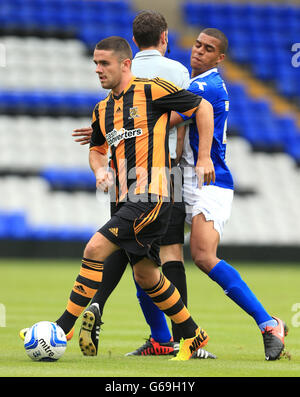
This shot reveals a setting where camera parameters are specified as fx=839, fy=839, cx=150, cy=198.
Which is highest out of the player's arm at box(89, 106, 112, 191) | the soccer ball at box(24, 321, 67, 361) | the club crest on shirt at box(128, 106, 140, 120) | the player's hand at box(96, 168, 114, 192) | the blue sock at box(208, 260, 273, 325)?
the club crest on shirt at box(128, 106, 140, 120)

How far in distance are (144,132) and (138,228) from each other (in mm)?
597

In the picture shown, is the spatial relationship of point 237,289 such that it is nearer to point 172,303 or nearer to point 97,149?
point 172,303

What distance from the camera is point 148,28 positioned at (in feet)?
Answer: 17.7

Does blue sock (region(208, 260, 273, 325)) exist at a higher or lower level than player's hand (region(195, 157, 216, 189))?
lower

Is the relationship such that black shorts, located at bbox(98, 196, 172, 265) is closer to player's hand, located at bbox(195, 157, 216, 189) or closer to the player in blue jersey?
player's hand, located at bbox(195, 157, 216, 189)

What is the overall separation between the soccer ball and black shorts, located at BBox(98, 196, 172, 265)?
0.62m

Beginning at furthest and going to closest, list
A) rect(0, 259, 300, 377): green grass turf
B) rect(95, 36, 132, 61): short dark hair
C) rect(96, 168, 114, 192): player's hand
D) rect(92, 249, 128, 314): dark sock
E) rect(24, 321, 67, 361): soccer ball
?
1. rect(92, 249, 128, 314): dark sock
2. rect(95, 36, 132, 61): short dark hair
3. rect(96, 168, 114, 192): player's hand
4. rect(24, 321, 67, 361): soccer ball
5. rect(0, 259, 300, 377): green grass turf

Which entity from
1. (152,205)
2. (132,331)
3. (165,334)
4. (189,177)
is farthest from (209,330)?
(152,205)

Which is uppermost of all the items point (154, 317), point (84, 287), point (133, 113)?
point (133, 113)

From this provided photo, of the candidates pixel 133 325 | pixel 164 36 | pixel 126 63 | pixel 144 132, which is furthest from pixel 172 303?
pixel 133 325

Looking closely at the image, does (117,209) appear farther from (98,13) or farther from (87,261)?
(98,13)

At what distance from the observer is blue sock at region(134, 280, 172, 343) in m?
5.59

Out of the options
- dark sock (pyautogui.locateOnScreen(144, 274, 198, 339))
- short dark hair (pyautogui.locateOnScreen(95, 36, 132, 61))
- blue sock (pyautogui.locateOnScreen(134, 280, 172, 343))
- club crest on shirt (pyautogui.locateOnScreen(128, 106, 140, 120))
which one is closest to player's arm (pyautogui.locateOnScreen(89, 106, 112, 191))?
club crest on shirt (pyautogui.locateOnScreen(128, 106, 140, 120))

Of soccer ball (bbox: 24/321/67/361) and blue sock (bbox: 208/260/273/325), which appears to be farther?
blue sock (bbox: 208/260/273/325)
